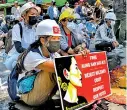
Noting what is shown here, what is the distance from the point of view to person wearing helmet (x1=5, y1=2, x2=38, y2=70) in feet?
15.9

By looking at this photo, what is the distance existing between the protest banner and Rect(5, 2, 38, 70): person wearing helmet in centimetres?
127

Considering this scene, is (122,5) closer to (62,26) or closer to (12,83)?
(62,26)

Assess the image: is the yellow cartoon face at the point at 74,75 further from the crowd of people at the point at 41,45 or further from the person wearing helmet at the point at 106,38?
the person wearing helmet at the point at 106,38

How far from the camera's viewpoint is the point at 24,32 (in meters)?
4.97

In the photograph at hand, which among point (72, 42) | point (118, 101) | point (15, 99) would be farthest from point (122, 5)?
point (15, 99)

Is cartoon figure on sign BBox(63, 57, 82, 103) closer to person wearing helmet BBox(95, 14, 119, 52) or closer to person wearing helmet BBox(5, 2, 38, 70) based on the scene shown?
person wearing helmet BBox(5, 2, 38, 70)

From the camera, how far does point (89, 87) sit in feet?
12.7

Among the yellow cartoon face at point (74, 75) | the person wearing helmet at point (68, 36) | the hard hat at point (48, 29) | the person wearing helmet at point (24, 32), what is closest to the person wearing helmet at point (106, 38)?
the person wearing helmet at point (68, 36)

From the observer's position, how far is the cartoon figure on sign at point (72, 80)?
139 inches

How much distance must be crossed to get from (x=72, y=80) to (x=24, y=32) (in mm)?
1650

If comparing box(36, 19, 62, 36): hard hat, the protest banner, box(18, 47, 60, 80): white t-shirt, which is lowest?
the protest banner

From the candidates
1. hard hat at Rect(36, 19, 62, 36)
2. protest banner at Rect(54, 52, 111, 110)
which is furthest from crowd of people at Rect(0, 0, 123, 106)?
protest banner at Rect(54, 52, 111, 110)

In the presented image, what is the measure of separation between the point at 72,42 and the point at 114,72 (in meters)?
0.87

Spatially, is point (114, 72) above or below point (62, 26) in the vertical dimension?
below
